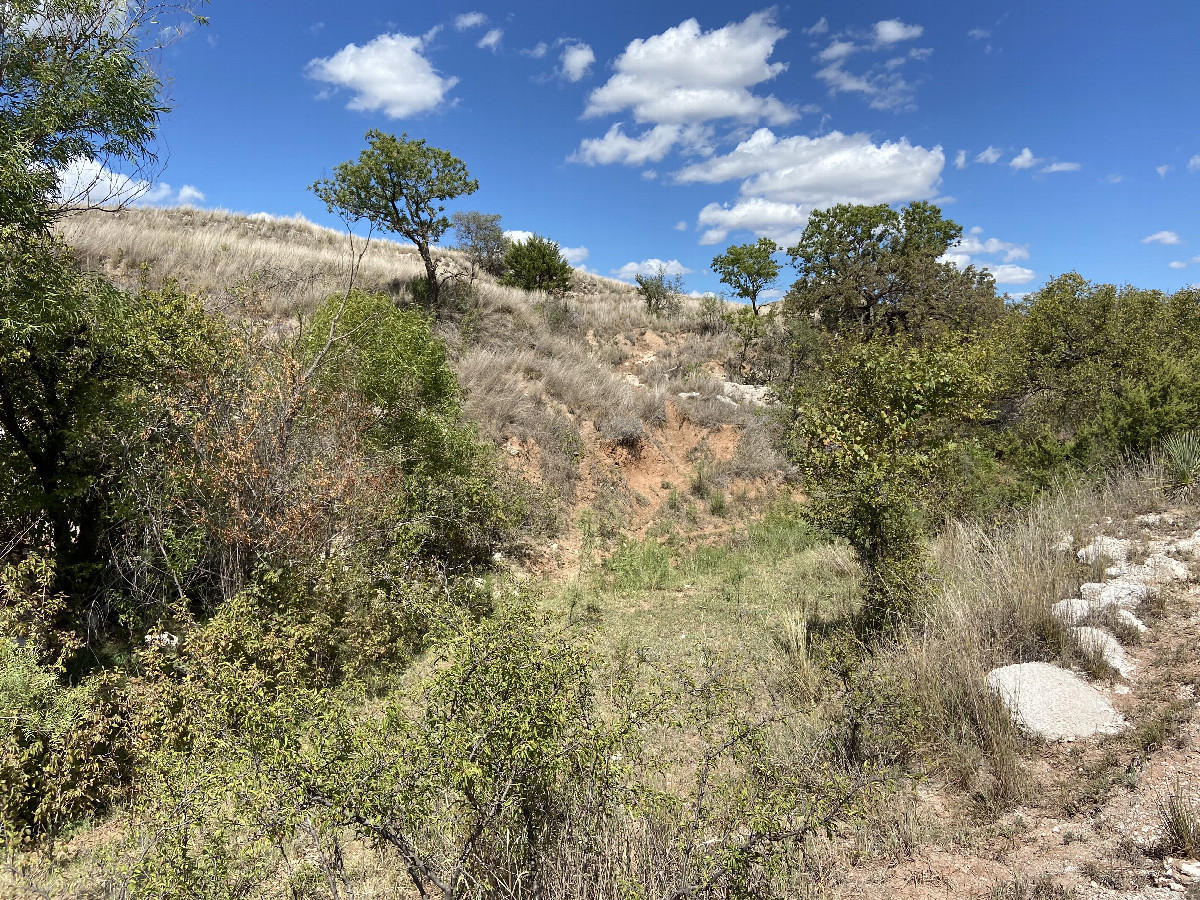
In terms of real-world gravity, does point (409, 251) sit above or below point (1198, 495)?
above

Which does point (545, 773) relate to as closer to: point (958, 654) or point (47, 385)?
point (958, 654)

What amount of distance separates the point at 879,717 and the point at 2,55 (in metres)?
9.12

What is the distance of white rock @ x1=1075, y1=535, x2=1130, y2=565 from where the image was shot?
6203 millimetres

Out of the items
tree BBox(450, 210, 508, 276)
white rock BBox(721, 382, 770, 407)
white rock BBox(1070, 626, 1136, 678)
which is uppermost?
tree BBox(450, 210, 508, 276)

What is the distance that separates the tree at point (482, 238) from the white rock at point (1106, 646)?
27.9m

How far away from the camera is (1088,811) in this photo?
3490 mm

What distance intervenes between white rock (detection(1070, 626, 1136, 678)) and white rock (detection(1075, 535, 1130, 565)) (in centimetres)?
157

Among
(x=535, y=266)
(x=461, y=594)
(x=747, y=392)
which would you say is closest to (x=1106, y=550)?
(x=461, y=594)

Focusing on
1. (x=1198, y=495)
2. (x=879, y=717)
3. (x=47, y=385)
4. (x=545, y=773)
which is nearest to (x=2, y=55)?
(x=47, y=385)

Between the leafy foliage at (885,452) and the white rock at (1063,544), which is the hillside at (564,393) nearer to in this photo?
the leafy foliage at (885,452)

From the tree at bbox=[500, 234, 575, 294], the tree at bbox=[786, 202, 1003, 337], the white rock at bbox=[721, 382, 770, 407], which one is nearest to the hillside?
the white rock at bbox=[721, 382, 770, 407]

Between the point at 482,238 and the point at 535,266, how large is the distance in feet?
19.7

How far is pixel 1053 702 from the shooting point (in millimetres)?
4402

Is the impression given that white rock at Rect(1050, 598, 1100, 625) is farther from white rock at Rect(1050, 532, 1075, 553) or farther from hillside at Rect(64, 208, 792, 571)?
hillside at Rect(64, 208, 792, 571)
